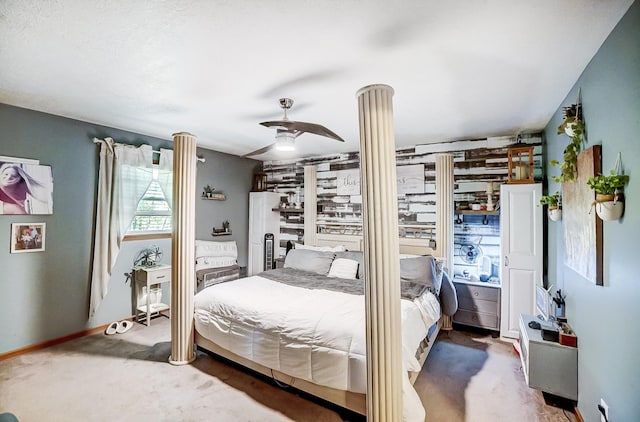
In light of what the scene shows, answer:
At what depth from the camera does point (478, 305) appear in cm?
373

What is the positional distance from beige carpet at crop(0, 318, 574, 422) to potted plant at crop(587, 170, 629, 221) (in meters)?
1.66

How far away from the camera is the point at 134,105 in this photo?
298 centimetres

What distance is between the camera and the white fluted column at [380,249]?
1.64 meters

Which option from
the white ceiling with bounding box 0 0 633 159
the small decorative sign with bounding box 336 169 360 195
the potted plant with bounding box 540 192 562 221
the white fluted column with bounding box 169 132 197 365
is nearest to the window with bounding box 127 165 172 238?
the white ceiling with bounding box 0 0 633 159

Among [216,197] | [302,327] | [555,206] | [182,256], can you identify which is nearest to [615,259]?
[555,206]

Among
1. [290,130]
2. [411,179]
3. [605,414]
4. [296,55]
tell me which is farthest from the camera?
[411,179]

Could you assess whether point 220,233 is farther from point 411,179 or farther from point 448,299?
point 448,299

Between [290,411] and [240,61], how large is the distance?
2.64 metres

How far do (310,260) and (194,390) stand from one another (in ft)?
6.88

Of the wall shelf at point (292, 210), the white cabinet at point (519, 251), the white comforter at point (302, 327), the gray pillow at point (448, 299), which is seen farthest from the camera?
the wall shelf at point (292, 210)

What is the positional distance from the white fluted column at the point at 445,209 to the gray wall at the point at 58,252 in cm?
419

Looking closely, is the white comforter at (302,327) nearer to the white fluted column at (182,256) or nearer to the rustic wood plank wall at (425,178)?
the white fluted column at (182,256)

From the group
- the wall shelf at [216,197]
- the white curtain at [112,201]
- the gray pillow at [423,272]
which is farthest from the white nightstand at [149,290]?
the gray pillow at [423,272]

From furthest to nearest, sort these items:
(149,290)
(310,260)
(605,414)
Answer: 1. (310,260)
2. (149,290)
3. (605,414)
